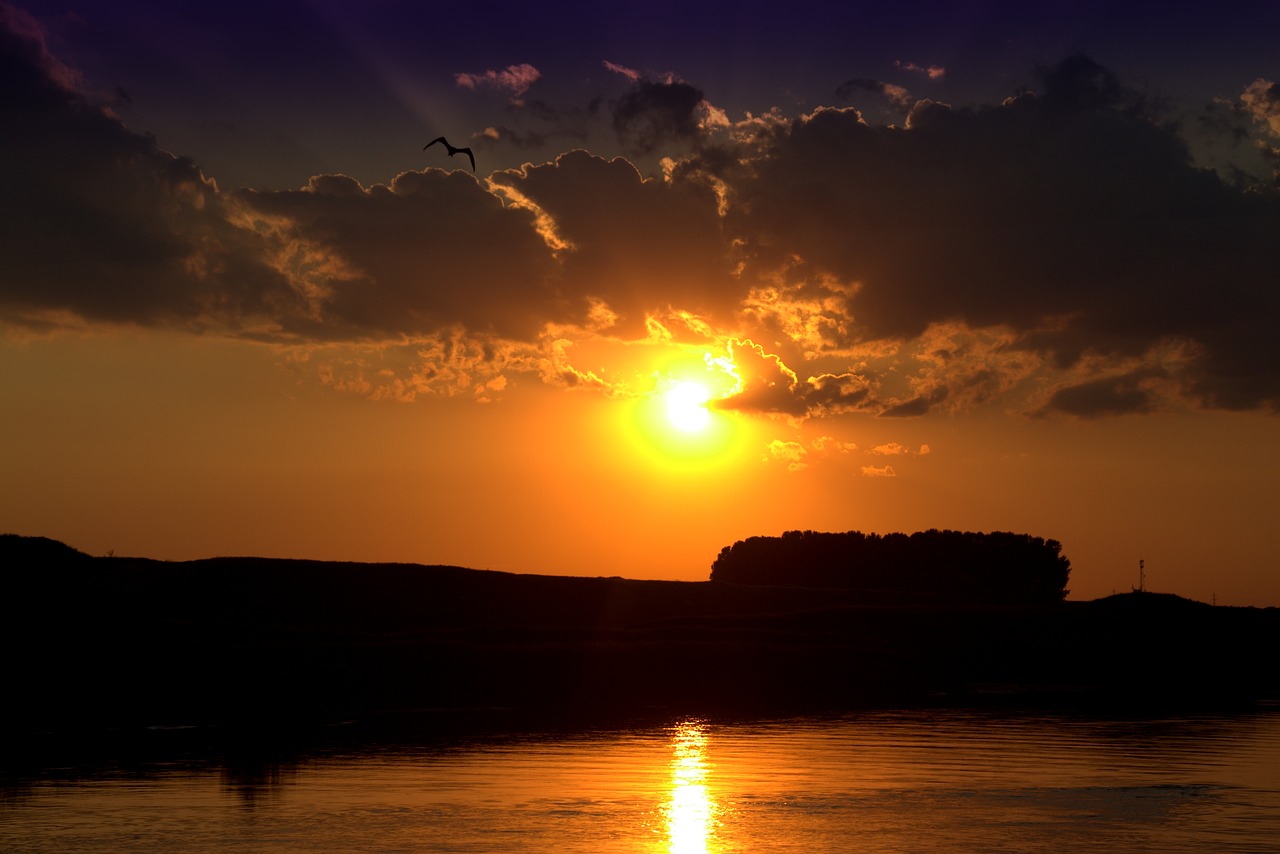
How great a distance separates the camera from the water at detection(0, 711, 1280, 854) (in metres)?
29.9

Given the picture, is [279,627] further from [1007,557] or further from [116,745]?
[1007,557]

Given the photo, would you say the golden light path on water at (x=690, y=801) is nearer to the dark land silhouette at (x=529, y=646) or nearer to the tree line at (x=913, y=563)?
the dark land silhouette at (x=529, y=646)

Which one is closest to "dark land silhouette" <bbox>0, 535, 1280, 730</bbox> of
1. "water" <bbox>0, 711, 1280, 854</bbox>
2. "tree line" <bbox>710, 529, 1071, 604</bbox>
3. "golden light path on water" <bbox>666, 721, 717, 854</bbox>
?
"golden light path on water" <bbox>666, 721, 717, 854</bbox>

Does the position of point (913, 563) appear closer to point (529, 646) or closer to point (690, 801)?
point (529, 646)

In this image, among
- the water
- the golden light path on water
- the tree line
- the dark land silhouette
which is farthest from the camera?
the tree line

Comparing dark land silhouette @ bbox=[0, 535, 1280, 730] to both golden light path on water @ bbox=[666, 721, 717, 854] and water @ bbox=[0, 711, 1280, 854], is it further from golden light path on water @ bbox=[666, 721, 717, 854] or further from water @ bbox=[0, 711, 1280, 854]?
water @ bbox=[0, 711, 1280, 854]

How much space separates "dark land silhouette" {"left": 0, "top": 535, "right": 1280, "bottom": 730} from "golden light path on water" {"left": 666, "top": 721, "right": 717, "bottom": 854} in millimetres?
14230

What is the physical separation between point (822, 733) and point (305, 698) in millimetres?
23985

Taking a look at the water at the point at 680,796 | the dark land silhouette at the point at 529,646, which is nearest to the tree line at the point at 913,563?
the dark land silhouette at the point at 529,646

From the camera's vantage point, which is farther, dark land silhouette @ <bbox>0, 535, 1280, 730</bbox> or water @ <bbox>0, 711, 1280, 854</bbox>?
dark land silhouette @ <bbox>0, 535, 1280, 730</bbox>

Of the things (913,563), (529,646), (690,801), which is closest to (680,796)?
(690,801)

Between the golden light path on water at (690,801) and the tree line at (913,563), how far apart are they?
139 meters

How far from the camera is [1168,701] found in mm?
70812

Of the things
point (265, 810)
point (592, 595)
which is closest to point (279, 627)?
point (592, 595)
